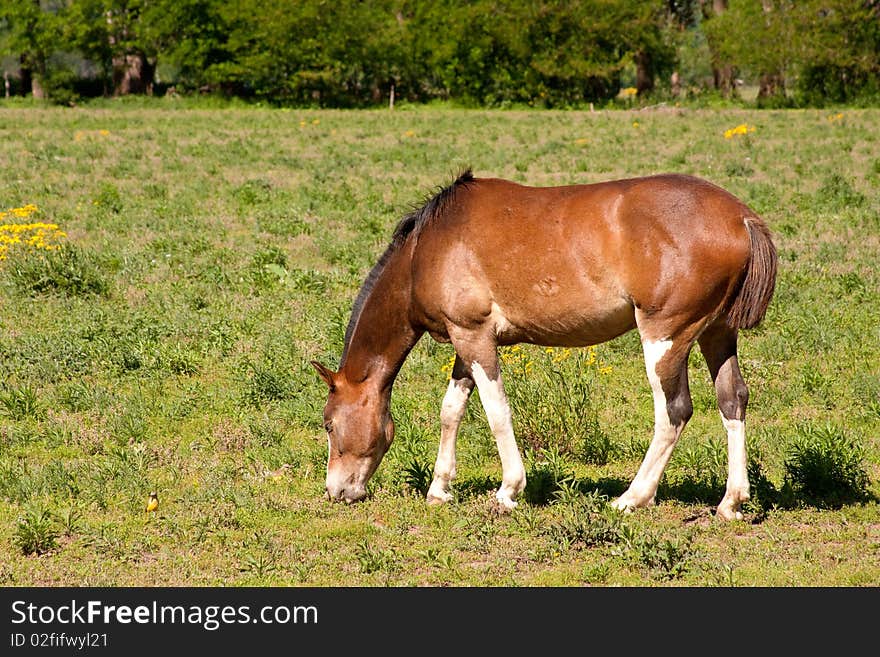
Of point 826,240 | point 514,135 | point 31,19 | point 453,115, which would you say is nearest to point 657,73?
point 453,115

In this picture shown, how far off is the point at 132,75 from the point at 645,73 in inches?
1002

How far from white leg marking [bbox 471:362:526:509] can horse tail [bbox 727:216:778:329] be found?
161 cm

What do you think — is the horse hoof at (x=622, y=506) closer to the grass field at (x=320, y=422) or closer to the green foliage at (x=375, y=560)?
the grass field at (x=320, y=422)

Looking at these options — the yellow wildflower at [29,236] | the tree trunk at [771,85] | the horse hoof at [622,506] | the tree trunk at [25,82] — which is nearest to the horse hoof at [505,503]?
the horse hoof at [622,506]

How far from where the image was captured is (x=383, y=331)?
751 cm

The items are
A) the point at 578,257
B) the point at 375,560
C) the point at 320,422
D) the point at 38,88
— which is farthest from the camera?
the point at 38,88

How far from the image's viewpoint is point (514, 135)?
102 ft

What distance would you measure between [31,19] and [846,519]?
53.5 metres

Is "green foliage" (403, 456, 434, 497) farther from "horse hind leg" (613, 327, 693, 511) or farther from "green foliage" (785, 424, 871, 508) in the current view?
"green foliage" (785, 424, 871, 508)

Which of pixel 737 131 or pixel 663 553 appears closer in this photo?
pixel 663 553

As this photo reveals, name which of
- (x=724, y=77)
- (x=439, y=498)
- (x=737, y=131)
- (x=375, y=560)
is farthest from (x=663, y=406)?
(x=724, y=77)

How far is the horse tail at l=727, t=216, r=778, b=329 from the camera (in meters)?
6.75

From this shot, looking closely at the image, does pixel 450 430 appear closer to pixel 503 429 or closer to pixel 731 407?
pixel 503 429

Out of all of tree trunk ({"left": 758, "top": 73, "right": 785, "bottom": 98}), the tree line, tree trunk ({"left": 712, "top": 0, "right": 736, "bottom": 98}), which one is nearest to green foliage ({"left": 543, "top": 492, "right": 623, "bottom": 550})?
tree trunk ({"left": 758, "top": 73, "right": 785, "bottom": 98})
